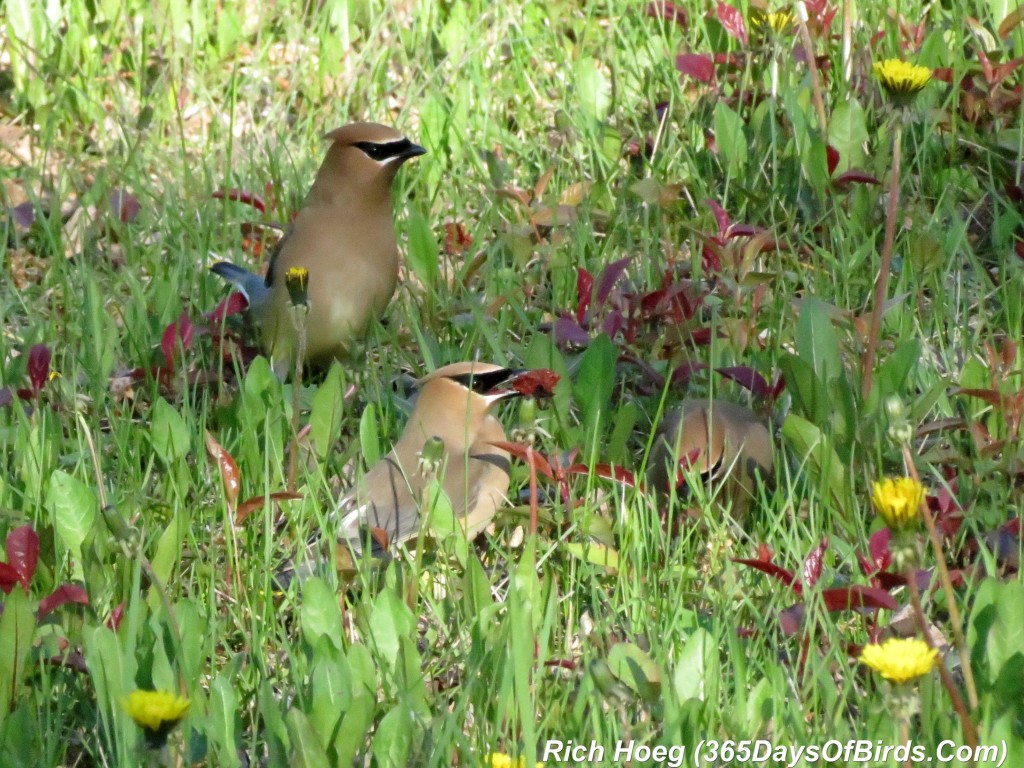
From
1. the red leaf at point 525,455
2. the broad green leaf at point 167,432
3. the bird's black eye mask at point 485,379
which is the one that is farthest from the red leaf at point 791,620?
the broad green leaf at point 167,432

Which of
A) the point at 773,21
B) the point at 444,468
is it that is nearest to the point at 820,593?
the point at 444,468

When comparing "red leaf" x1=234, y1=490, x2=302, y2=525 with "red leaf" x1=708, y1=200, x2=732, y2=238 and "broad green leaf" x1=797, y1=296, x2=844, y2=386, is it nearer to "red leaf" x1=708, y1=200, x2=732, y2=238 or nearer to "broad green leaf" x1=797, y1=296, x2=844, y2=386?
"broad green leaf" x1=797, y1=296, x2=844, y2=386

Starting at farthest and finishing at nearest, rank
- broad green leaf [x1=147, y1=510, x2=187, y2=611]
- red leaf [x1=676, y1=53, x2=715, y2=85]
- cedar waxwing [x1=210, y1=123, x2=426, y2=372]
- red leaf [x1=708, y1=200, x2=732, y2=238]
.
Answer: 1. red leaf [x1=676, y1=53, x2=715, y2=85]
2. cedar waxwing [x1=210, y1=123, x2=426, y2=372]
3. red leaf [x1=708, y1=200, x2=732, y2=238]
4. broad green leaf [x1=147, y1=510, x2=187, y2=611]

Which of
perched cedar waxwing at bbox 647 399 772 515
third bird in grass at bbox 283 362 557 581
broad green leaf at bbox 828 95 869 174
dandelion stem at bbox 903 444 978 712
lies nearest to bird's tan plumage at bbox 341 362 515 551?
third bird in grass at bbox 283 362 557 581

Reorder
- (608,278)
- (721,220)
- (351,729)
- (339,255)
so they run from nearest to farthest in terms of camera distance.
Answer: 1. (351,729)
2. (608,278)
3. (721,220)
4. (339,255)

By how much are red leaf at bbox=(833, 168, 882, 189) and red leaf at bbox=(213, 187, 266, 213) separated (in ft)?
5.81

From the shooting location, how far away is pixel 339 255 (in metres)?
4.12

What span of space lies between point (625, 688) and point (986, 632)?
55 centimetres

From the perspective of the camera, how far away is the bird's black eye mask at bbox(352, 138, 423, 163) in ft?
13.8

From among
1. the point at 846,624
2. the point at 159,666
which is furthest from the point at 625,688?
the point at 159,666

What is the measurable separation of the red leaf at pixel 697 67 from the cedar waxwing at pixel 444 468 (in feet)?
5.71

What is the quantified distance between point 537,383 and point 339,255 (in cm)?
137

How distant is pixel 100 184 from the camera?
192 inches

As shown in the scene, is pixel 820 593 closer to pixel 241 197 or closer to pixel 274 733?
pixel 274 733
